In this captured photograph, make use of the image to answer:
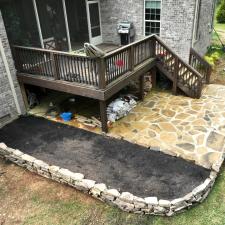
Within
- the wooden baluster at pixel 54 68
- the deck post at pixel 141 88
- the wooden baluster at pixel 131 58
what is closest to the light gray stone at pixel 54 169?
the wooden baluster at pixel 54 68

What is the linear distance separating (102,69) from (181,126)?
10.2ft

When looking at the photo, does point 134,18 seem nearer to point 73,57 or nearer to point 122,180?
point 73,57

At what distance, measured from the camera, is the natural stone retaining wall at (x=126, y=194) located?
5.00 meters

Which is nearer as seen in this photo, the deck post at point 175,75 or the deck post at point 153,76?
the deck post at point 175,75

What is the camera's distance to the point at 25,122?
841cm

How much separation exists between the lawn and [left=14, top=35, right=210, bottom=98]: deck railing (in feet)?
9.93

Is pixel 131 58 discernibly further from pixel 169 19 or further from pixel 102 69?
pixel 169 19

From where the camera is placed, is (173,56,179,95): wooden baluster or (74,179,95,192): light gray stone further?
(173,56,179,95): wooden baluster

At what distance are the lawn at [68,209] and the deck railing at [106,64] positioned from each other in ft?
9.93

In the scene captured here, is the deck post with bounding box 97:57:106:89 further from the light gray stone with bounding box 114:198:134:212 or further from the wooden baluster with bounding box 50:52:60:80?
the light gray stone with bounding box 114:198:134:212

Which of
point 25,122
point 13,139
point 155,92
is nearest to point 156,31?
point 155,92

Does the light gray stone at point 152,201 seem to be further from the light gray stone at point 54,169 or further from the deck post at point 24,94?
the deck post at point 24,94

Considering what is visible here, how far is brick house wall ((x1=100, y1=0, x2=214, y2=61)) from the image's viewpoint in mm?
9672

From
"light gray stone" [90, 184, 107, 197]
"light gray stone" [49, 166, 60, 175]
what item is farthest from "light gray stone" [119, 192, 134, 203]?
"light gray stone" [49, 166, 60, 175]
